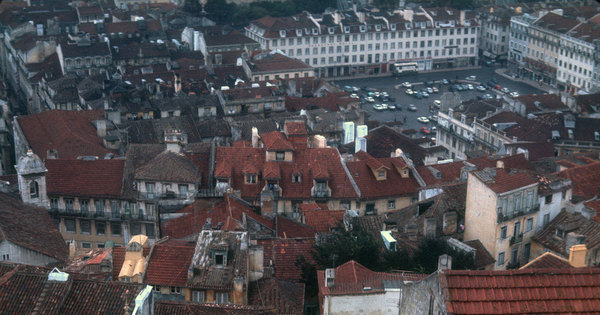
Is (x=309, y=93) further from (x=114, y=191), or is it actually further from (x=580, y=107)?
(x=114, y=191)

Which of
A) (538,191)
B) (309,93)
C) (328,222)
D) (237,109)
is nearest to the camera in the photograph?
(538,191)

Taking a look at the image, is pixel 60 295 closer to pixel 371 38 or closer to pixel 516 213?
pixel 516 213

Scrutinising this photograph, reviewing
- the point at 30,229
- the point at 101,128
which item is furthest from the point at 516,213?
the point at 101,128

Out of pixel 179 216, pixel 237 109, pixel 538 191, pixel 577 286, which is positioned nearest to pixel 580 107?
pixel 237 109

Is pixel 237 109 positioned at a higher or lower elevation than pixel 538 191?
lower

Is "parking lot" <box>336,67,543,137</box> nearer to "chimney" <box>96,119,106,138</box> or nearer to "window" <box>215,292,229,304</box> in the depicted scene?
"chimney" <box>96,119,106,138</box>

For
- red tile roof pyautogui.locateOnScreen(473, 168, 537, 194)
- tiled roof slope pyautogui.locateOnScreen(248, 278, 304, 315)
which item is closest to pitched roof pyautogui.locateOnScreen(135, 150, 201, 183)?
tiled roof slope pyautogui.locateOnScreen(248, 278, 304, 315)
